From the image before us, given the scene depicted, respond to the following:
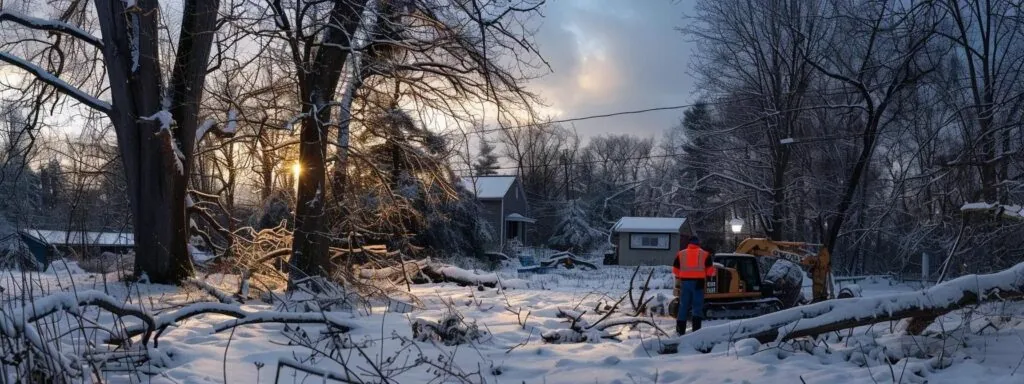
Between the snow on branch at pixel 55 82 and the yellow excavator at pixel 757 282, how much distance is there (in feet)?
32.8

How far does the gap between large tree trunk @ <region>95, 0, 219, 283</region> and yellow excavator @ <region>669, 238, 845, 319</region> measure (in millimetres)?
8679

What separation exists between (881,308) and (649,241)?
35.7 meters

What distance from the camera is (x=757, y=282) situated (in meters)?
14.2

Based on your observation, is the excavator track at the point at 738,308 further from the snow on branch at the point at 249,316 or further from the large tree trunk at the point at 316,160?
the snow on branch at the point at 249,316

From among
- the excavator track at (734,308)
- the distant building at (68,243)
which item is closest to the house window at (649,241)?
the distant building at (68,243)

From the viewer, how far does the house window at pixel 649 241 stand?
42719mm

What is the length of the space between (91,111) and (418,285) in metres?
8.17

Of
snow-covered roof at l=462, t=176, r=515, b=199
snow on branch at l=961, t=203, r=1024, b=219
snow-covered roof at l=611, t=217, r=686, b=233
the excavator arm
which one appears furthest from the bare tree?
snow-covered roof at l=462, t=176, r=515, b=199

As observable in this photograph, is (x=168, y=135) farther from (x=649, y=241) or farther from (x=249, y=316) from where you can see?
(x=649, y=241)

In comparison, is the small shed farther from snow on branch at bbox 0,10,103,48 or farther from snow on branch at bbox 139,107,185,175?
snow on branch at bbox 0,10,103,48

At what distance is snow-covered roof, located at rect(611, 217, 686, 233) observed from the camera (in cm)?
4238

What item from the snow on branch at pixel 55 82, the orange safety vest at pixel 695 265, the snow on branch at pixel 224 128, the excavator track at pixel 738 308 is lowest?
the excavator track at pixel 738 308

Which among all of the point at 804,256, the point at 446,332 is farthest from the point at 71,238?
the point at 804,256

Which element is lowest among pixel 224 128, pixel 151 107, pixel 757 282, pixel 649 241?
pixel 757 282
